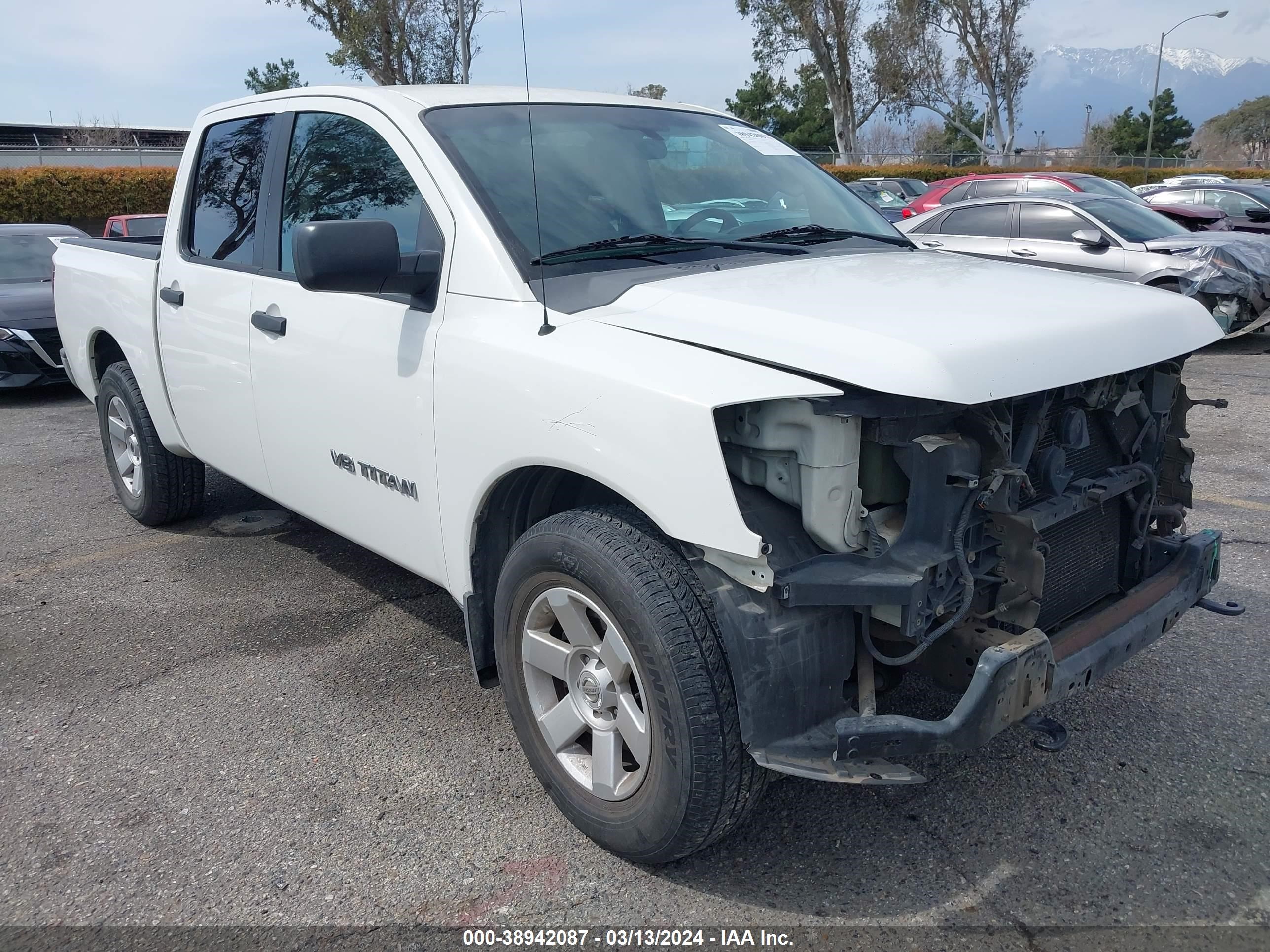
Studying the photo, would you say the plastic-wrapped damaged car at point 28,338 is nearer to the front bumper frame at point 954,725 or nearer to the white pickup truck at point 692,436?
the white pickup truck at point 692,436

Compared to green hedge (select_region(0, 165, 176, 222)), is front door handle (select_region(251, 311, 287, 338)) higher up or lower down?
lower down

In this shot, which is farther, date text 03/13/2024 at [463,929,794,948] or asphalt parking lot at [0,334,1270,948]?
asphalt parking lot at [0,334,1270,948]

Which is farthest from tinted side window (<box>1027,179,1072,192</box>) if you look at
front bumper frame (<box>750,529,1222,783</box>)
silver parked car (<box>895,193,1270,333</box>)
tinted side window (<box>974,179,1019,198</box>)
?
front bumper frame (<box>750,529,1222,783</box>)

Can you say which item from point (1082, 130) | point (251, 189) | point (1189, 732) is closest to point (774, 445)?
point (1189, 732)

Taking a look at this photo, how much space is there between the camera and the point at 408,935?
2467 millimetres

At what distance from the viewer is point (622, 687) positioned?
8.48ft

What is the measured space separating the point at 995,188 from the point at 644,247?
10.7 metres

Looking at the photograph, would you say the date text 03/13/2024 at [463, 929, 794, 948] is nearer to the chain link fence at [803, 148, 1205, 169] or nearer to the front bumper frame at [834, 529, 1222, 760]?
the front bumper frame at [834, 529, 1222, 760]

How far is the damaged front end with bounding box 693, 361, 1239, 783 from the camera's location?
227cm

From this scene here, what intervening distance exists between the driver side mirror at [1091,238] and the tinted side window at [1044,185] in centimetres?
161

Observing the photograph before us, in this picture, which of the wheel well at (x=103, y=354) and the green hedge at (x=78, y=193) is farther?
the green hedge at (x=78, y=193)

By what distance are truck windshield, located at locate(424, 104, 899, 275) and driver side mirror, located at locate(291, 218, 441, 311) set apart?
0.32 m

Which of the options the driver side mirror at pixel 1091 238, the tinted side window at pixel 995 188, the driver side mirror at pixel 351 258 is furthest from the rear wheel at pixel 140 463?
the tinted side window at pixel 995 188

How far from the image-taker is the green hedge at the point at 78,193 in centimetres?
2533
